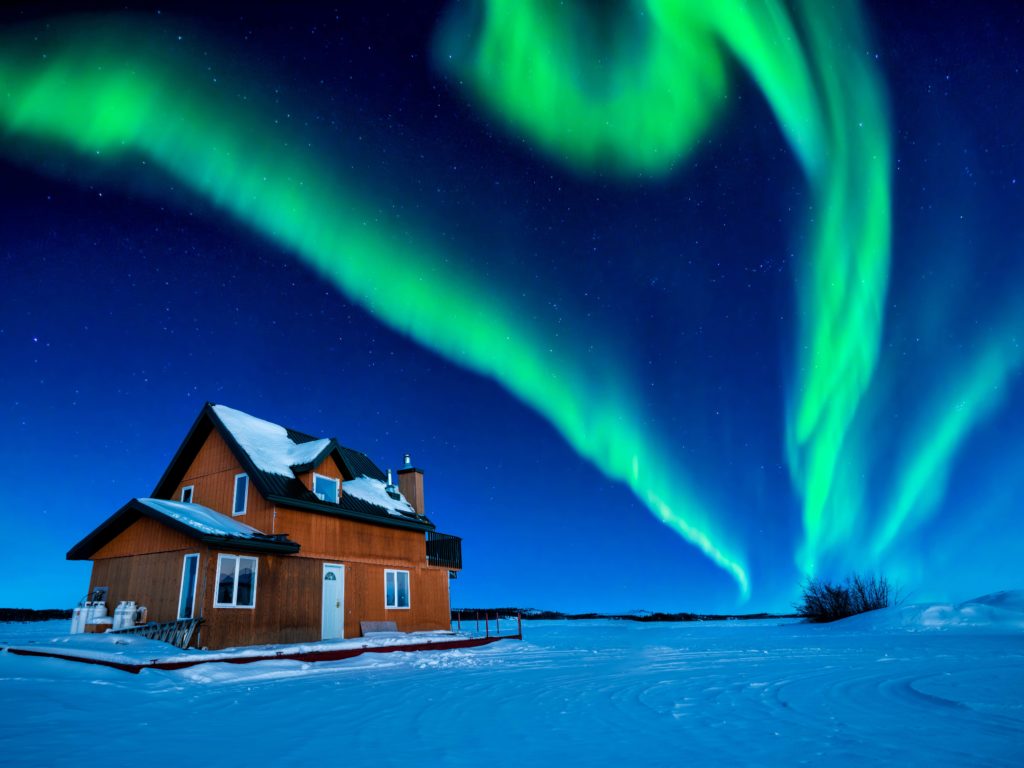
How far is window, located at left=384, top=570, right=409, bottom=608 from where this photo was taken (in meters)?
23.5

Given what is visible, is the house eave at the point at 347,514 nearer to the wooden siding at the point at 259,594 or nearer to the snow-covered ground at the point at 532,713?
the wooden siding at the point at 259,594

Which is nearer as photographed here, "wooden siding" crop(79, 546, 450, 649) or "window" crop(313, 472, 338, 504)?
"wooden siding" crop(79, 546, 450, 649)

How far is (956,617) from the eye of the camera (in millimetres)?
27031

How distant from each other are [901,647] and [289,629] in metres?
18.3

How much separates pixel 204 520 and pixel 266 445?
4512 millimetres

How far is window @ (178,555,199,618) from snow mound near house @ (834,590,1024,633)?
2829 centimetres

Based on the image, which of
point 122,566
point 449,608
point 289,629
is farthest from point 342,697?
point 449,608

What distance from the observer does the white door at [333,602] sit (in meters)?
20.4

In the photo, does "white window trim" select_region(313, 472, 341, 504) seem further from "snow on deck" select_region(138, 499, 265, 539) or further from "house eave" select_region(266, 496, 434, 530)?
"snow on deck" select_region(138, 499, 265, 539)

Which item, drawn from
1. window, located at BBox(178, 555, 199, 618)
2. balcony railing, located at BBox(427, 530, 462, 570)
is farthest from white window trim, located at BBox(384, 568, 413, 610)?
window, located at BBox(178, 555, 199, 618)

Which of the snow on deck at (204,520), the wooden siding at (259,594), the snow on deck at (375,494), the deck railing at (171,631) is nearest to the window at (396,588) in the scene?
the wooden siding at (259,594)

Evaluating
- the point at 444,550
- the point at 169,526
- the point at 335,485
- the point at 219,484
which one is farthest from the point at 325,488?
the point at 444,550

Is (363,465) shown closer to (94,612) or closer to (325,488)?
(325,488)

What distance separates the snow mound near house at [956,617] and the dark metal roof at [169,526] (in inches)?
1041
